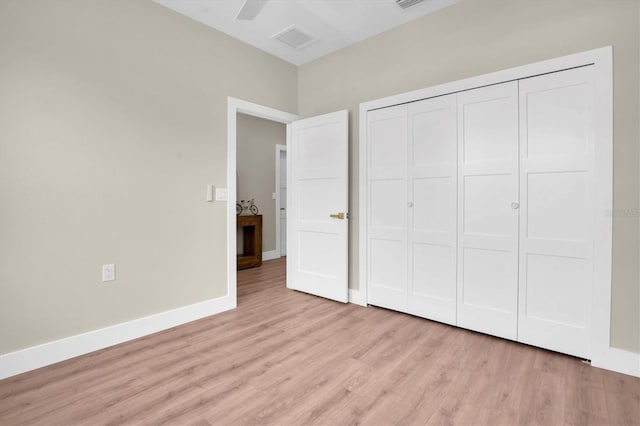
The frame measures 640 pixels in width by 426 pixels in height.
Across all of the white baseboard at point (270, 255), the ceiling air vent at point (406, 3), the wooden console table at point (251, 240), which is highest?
the ceiling air vent at point (406, 3)

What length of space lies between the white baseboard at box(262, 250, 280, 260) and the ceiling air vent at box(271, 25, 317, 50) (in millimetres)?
3676

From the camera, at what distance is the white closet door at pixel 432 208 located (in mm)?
2758

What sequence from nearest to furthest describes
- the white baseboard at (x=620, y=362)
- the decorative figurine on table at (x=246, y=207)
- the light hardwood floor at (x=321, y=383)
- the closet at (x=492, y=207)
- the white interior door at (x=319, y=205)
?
the light hardwood floor at (x=321, y=383), the white baseboard at (x=620, y=362), the closet at (x=492, y=207), the white interior door at (x=319, y=205), the decorative figurine on table at (x=246, y=207)

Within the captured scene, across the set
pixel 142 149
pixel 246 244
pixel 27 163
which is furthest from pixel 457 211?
pixel 246 244

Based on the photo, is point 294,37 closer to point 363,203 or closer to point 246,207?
point 363,203

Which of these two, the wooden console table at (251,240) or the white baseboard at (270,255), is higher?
the wooden console table at (251,240)

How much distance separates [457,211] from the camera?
107 inches

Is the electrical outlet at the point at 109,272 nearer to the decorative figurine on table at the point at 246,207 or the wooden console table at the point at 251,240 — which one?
the wooden console table at the point at 251,240

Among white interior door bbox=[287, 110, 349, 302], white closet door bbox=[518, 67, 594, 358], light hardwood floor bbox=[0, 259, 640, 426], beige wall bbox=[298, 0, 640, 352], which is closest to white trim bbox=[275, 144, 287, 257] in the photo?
white interior door bbox=[287, 110, 349, 302]

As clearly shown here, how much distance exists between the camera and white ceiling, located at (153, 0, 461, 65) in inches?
108

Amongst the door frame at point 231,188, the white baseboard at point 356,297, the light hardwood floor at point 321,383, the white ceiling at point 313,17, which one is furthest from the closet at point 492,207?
the door frame at point 231,188

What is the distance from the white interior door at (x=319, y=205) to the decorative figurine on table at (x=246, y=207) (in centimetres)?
188

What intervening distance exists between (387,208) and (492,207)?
944 mm

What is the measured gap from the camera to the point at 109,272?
2473mm
